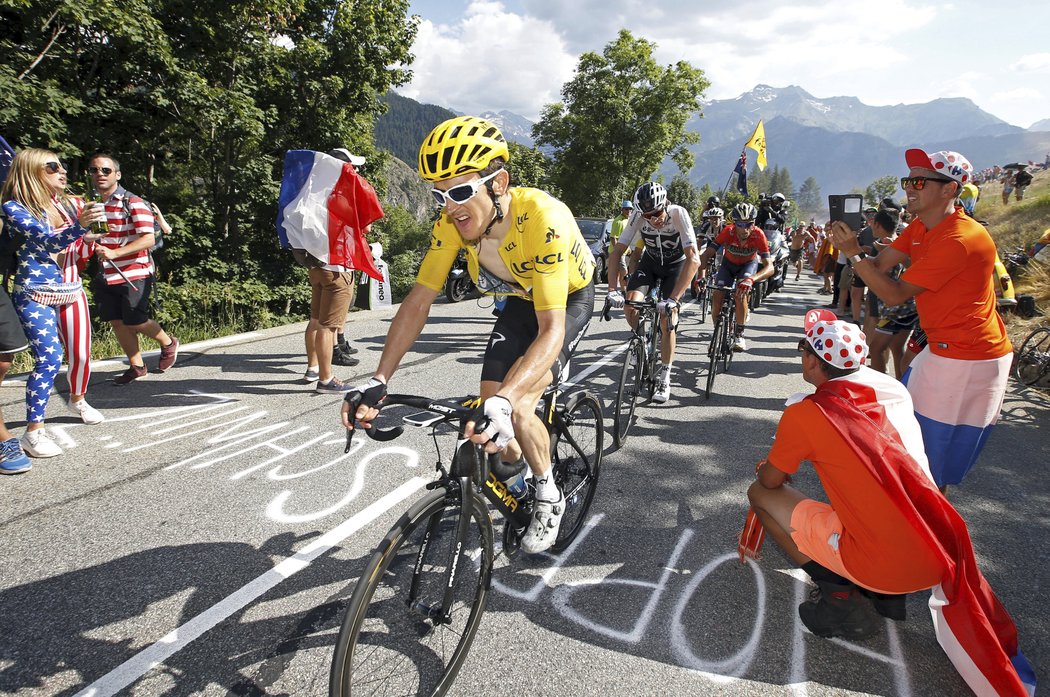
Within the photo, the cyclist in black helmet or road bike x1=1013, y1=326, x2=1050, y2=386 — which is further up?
the cyclist in black helmet

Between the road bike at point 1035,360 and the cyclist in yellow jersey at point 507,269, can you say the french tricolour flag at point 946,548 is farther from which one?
the road bike at point 1035,360

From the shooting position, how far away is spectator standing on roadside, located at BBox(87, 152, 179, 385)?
488 cm

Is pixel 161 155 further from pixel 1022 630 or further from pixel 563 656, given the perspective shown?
pixel 1022 630

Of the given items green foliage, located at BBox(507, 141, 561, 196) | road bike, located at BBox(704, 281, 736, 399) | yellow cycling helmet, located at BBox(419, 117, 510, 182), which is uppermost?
green foliage, located at BBox(507, 141, 561, 196)

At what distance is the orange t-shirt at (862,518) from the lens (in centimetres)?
217

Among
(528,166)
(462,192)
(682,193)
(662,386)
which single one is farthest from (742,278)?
(682,193)

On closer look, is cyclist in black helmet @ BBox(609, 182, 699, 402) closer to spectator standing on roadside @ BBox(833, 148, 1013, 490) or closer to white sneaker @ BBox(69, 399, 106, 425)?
spectator standing on roadside @ BBox(833, 148, 1013, 490)

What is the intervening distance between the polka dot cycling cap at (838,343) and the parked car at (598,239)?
13.0 metres

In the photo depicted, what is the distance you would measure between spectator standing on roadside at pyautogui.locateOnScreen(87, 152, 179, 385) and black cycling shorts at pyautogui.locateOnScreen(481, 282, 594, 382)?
3979mm

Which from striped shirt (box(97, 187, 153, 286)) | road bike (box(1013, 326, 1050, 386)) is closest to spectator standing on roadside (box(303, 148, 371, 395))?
striped shirt (box(97, 187, 153, 286))

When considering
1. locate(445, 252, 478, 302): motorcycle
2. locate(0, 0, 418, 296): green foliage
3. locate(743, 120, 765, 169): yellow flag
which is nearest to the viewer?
locate(0, 0, 418, 296): green foliage

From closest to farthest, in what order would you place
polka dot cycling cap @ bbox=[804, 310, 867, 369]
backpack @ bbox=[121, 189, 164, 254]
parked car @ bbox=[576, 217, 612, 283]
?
polka dot cycling cap @ bbox=[804, 310, 867, 369]
backpack @ bbox=[121, 189, 164, 254]
parked car @ bbox=[576, 217, 612, 283]

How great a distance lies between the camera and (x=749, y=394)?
638cm

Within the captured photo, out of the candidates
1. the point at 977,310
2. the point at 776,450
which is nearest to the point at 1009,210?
the point at 977,310
